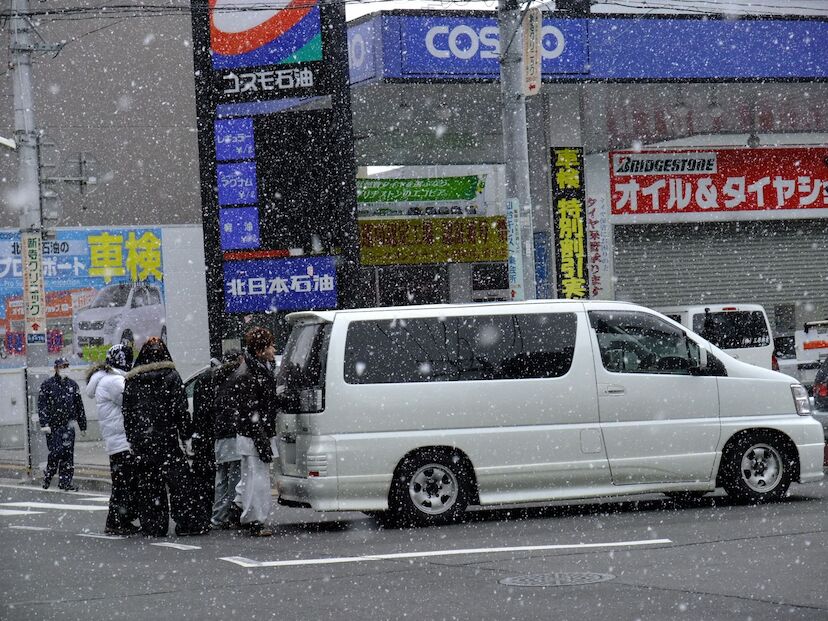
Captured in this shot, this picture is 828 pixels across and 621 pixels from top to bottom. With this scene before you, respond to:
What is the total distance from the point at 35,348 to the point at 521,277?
334 inches

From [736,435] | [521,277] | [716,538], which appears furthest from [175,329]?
[716,538]

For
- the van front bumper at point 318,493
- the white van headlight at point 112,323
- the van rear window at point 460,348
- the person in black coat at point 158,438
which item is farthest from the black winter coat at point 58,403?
the white van headlight at point 112,323

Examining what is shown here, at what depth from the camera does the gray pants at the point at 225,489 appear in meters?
13.5

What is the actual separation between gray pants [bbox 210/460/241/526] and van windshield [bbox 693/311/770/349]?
13.2 meters

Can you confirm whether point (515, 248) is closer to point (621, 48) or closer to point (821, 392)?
point (821, 392)

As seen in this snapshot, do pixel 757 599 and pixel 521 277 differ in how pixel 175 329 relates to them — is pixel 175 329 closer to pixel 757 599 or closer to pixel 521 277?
pixel 521 277

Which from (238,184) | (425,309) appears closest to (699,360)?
(425,309)

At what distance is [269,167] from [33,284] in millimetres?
4093

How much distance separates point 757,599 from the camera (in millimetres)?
8094

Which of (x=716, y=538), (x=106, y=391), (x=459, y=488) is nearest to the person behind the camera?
(x=716, y=538)

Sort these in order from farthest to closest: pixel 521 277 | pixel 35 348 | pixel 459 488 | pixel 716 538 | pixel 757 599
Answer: pixel 35 348 < pixel 521 277 < pixel 459 488 < pixel 716 538 < pixel 757 599

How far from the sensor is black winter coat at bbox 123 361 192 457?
12797 millimetres

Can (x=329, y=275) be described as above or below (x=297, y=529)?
above

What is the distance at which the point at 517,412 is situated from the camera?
1277cm
